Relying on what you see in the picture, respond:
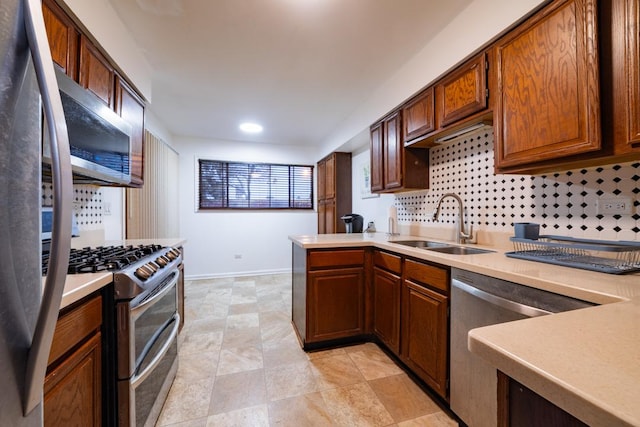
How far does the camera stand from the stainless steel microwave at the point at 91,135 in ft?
3.82

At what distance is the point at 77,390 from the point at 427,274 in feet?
5.35

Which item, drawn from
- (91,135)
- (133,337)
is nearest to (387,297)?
(133,337)

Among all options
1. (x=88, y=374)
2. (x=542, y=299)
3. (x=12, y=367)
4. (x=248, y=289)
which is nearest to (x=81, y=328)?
(x=88, y=374)

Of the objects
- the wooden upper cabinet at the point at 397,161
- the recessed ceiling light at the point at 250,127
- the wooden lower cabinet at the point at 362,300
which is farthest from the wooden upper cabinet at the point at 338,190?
the wooden lower cabinet at the point at 362,300

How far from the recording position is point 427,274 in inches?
61.1

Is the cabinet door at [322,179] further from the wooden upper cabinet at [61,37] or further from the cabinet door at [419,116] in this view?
the wooden upper cabinet at [61,37]

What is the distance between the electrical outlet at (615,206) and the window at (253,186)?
4009mm

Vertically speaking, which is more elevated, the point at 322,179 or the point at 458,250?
the point at 322,179

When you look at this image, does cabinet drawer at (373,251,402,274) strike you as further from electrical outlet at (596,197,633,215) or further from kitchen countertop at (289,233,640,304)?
electrical outlet at (596,197,633,215)

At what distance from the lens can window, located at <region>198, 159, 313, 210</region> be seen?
4.44 metres

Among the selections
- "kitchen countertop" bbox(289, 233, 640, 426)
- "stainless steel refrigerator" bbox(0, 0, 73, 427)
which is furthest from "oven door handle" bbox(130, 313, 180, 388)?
"kitchen countertop" bbox(289, 233, 640, 426)

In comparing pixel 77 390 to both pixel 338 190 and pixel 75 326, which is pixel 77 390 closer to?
pixel 75 326

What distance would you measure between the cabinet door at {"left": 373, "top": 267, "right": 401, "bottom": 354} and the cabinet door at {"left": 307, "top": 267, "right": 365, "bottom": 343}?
114 millimetres

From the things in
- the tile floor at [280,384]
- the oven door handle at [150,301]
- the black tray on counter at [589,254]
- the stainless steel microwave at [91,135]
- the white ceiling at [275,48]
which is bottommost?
the tile floor at [280,384]
